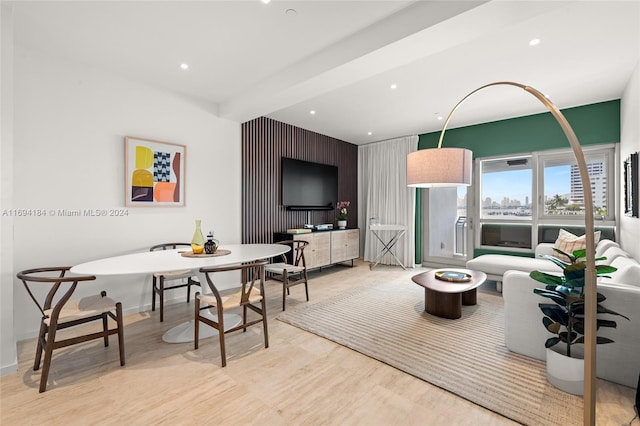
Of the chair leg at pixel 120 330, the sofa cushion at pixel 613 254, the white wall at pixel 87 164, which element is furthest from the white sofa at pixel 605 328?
the white wall at pixel 87 164

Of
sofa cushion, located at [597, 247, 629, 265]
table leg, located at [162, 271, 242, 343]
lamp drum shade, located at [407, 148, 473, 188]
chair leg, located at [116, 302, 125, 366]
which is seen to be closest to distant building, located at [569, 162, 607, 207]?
sofa cushion, located at [597, 247, 629, 265]

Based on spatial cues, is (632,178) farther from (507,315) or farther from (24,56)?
(24,56)

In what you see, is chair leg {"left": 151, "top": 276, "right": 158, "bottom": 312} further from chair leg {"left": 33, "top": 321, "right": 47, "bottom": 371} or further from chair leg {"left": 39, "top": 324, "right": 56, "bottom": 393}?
chair leg {"left": 39, "top": 324, "right": 56, "bottom": 393}

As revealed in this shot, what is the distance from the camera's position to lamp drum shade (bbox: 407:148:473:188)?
8.20ft

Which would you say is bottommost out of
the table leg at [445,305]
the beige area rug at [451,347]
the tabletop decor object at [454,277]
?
the beige area rug at [451,347]

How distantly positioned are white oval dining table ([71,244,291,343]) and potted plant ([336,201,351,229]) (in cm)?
281

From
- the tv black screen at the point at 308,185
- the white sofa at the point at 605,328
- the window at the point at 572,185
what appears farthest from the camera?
the tv black screen at the point at 308,185

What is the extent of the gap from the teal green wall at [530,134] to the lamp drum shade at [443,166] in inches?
118

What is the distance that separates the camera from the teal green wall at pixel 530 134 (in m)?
4.05

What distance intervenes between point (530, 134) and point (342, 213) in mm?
3478

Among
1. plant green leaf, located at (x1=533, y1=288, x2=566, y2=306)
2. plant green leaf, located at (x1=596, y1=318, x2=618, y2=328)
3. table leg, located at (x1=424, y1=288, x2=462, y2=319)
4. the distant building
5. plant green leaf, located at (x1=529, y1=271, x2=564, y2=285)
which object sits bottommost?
table leg, located at (x1=424, y1=288, x2=462, y2=319)

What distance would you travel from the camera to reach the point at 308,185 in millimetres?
5387

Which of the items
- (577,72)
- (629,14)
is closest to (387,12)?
(629,14)

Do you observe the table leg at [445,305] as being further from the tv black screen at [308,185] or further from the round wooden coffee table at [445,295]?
the tv black screen at [308,185]
